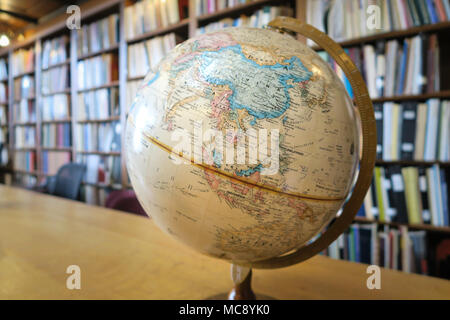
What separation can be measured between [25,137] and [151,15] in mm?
3253

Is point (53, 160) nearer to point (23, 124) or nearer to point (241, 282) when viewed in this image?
point (23, 124)

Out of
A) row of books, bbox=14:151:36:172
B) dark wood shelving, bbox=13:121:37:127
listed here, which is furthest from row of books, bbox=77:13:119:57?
row of books, bbox=14:151:36:172

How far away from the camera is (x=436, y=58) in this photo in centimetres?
156

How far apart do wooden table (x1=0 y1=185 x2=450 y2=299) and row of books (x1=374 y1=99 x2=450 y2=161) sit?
102cm

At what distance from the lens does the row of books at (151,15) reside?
2.59m

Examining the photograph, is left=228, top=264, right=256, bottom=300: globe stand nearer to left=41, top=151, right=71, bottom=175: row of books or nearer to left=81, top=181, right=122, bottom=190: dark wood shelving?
left=81, top=181, right=122, bottom=190: dark wood shelving

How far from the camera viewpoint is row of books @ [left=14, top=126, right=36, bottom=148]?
4.39m

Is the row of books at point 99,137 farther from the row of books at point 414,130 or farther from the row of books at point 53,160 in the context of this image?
the row of books at point 414,130

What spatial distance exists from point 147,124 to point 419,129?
5.45 ft

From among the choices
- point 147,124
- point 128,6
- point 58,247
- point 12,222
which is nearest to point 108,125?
point 128,6

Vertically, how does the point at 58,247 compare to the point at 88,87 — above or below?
below

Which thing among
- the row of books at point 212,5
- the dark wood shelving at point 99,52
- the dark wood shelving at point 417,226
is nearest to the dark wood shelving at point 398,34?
the row of books at point 212,5
